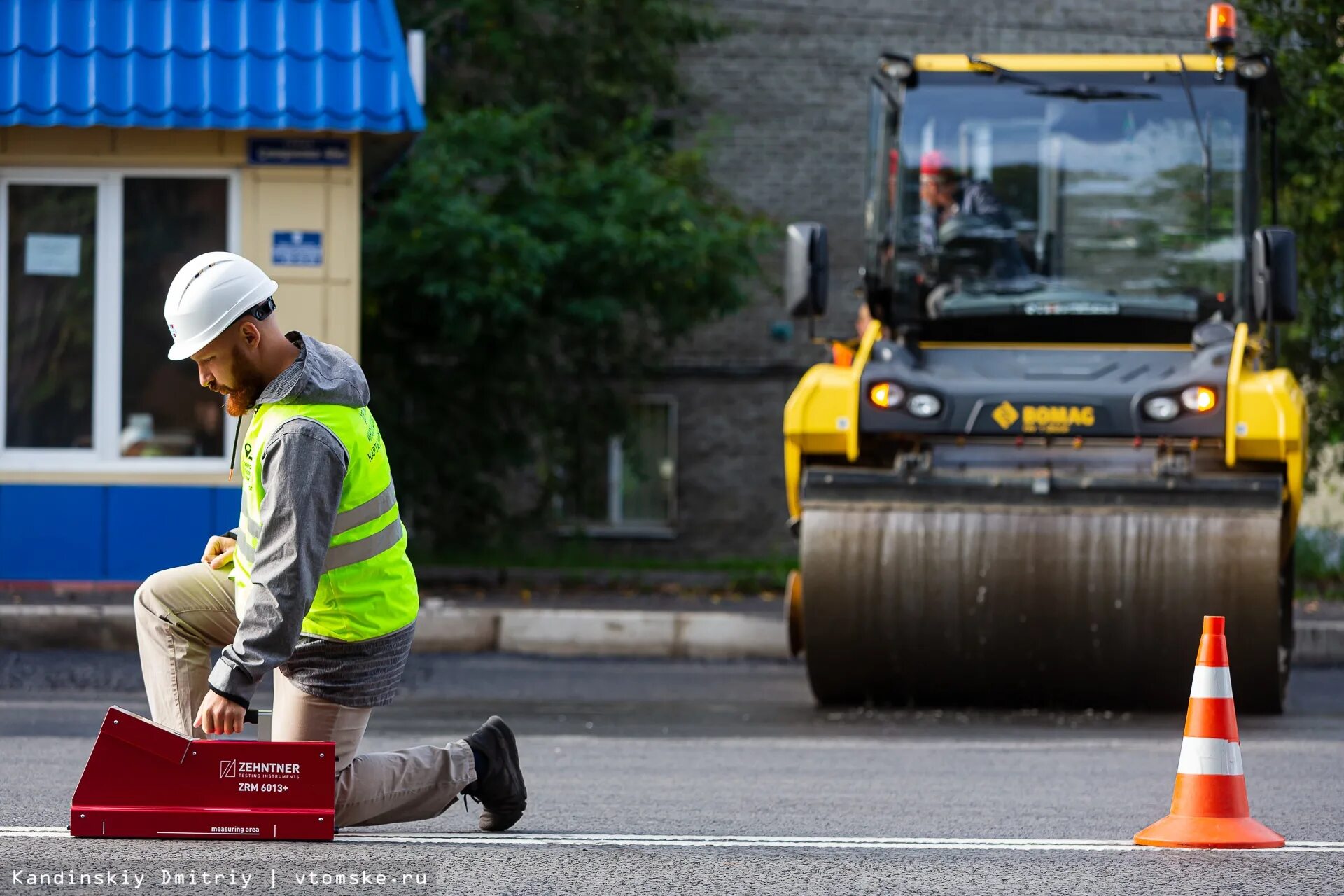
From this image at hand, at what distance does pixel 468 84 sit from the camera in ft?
56.9

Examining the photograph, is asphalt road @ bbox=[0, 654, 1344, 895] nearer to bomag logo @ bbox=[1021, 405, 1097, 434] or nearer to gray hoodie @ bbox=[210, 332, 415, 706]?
gray hoodie @ bbox=[210, 332, 415, 706]

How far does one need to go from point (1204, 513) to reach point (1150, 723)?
955 millimetres

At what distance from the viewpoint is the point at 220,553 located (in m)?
5.09

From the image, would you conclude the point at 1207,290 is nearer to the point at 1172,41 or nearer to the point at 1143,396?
the point at 1143,396

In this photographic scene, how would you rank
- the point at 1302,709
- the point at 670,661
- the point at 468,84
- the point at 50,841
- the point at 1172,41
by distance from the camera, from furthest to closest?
1. the point at 1172,41
2. the point at 468,84
3. the point at 670,661
4. the point at 1302,709
5. the point at 50,841

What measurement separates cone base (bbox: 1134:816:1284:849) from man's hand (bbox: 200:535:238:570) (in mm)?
2482

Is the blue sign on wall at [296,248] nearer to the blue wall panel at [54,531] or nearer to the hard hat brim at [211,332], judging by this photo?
the blue wall panel at [54,531]

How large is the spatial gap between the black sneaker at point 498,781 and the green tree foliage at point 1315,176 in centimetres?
983

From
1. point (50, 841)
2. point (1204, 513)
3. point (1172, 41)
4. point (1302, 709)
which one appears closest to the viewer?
point (50, 841)

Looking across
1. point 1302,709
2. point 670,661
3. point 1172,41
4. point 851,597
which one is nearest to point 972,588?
point 851,597

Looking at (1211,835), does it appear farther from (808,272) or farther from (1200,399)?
(808,272)

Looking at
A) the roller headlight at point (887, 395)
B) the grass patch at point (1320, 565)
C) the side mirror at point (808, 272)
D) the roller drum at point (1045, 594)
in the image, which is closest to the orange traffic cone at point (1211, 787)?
the roller drum at point (1045, 594)

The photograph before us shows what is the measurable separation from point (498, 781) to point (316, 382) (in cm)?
120

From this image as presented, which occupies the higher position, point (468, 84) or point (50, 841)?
point (468, 84)
